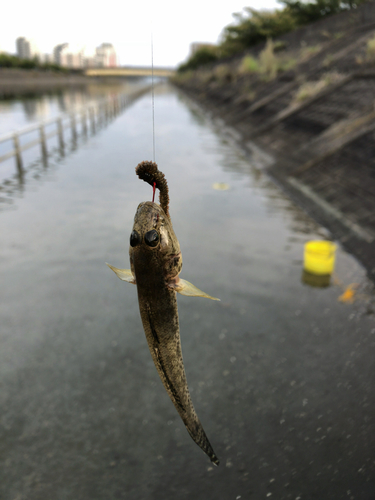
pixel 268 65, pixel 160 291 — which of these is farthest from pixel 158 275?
pixel 268 65

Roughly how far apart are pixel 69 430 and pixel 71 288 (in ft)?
8.95

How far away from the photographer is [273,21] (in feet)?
142

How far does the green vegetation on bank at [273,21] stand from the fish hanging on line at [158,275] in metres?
36.1

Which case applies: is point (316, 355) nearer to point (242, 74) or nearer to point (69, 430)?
point (69, 430)

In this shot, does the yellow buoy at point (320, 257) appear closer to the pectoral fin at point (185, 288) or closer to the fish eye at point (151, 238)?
the pectoral fin at point (185, 288)

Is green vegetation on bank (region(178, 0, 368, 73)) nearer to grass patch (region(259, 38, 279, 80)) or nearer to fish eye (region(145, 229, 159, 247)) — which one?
grass patch (region(259, 38, 279, 80))

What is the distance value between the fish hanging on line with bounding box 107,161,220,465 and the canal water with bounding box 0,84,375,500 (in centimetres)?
199

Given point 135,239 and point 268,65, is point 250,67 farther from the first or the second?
point 135,239

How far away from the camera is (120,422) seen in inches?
146

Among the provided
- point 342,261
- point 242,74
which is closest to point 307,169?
point 342,261

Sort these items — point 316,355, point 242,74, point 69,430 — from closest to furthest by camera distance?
point 69,430 → point 316,355 → point 242,74

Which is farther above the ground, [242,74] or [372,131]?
[242,74]

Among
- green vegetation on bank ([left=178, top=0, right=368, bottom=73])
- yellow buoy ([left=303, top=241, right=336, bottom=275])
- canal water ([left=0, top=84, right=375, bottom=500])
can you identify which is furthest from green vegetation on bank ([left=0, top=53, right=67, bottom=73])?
yellow buoy ([left=303, top=241, right=336, bottom=275])

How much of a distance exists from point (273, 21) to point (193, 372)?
47.7 metres
